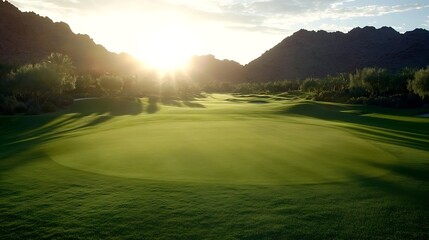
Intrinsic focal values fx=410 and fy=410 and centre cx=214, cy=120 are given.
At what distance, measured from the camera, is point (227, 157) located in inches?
589

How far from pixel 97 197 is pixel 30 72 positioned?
55082mm

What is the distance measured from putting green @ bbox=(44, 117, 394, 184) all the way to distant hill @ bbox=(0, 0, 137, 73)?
462 ft

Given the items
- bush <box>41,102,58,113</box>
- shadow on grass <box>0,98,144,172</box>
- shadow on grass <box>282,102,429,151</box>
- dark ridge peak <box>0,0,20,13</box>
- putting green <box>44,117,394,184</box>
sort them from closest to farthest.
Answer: putting green <box>44,117,394,184</box>
shadow on grass <box>0,98,144,172</box>
shadow on grass <box>282,102,429,151</box>
bush <box>41,102,58,113</box>
dark ridge peak <box>0,0,20,13</box>

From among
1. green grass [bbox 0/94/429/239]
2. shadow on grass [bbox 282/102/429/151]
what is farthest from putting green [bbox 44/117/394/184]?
shadow on grass [bbox 282/102/429/151]

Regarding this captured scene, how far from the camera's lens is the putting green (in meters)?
12.4

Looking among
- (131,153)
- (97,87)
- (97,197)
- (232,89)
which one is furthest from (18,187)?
(232,89)

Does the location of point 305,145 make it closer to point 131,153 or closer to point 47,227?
point 131,153

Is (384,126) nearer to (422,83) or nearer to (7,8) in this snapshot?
(422,83)

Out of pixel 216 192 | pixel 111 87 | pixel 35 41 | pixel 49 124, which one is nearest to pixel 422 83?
pixel 49 124

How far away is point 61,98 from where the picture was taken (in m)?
64.5

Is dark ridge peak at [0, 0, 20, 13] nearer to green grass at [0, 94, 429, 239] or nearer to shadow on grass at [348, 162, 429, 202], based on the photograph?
green grass at [0, 94, 429, 239]

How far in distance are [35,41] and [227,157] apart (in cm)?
18040

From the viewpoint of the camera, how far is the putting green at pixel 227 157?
488 inches

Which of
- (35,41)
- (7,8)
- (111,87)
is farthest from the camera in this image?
(7,8)
